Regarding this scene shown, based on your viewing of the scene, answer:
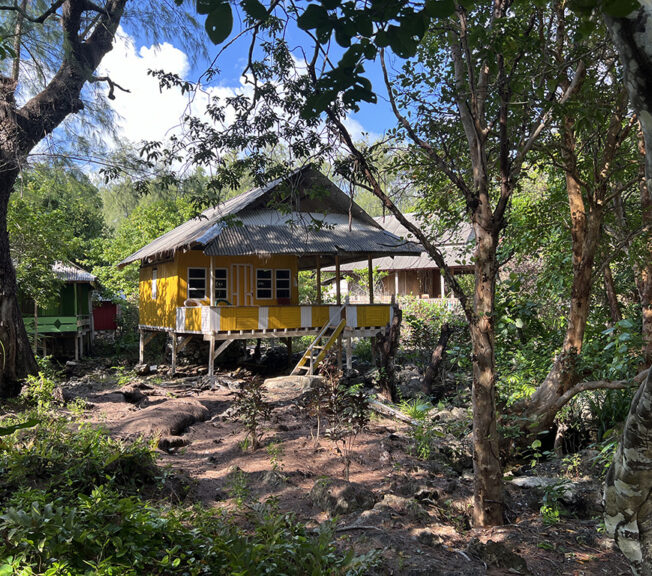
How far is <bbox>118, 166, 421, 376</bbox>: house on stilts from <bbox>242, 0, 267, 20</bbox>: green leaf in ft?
34.0

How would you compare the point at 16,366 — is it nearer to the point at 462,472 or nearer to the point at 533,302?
the point at 462,472

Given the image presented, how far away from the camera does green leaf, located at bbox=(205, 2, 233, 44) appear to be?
73.5 inches

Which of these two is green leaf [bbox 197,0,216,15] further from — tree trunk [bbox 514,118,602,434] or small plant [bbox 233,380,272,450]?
small plant [bbox 233,380,272,450]

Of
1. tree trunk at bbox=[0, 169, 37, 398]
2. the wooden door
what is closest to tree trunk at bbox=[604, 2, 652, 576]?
tree trunk at bbox=[0, 169, 37, 398]

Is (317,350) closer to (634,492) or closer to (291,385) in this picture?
(291,385)

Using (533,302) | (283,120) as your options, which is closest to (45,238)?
(283,120)

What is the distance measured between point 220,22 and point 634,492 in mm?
2241

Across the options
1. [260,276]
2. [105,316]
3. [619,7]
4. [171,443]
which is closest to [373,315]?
[260,276]

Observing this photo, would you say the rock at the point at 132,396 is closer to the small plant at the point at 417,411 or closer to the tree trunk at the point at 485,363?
the small plant at the point at 417,411

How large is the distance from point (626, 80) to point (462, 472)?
242 inches

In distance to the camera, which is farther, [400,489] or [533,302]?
[533,302]

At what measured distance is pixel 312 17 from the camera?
197cm

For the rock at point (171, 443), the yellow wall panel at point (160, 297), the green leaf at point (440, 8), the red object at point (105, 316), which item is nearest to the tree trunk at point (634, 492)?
the green leaf at point (440, 8)

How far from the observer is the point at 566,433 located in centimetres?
739
